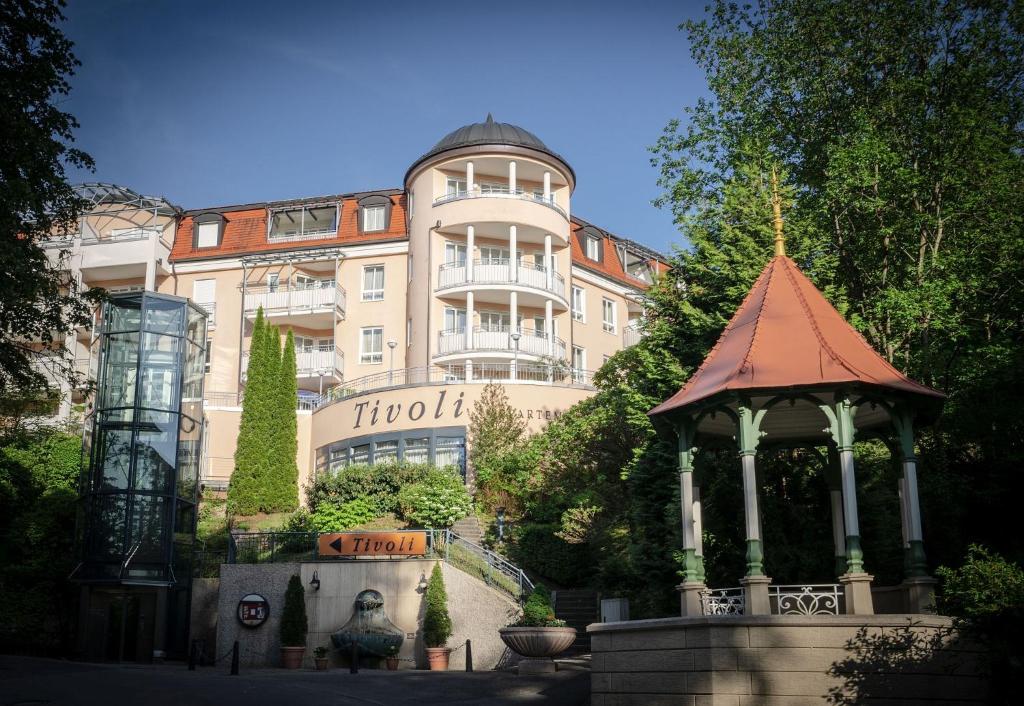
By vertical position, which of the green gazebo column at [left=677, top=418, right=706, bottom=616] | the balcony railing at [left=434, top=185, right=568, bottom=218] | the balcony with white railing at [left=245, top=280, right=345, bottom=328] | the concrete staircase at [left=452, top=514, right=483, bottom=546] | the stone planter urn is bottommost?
the stone planter urn

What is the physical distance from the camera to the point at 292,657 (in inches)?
1033

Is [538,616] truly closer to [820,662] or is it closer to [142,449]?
[820,662]

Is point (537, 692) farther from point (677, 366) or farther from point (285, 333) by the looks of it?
point (285, 333)

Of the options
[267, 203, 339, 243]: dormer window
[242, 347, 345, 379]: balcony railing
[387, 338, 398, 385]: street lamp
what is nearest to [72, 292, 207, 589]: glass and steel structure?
[387, 338, 398, 385]: street lamp

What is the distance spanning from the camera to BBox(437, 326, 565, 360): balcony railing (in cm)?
4225

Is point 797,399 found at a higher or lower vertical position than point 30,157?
lower

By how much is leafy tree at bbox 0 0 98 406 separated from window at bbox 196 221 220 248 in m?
30.3

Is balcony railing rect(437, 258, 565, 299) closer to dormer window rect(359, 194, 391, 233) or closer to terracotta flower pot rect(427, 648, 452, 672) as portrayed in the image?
dormer window rect(359, 194, 391, 233)

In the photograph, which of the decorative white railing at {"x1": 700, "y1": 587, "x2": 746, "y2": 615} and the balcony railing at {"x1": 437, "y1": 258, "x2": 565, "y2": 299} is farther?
the balcony railing at {"x1": 437, "y1": 258, "x2": 565, "y2": 299}

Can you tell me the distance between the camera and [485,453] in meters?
36.2

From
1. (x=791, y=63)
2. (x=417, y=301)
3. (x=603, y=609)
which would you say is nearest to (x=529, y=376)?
(x=417, y=301)

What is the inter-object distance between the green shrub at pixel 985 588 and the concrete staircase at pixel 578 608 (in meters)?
12.7

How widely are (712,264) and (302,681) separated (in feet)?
41.2

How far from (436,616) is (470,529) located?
742cm
